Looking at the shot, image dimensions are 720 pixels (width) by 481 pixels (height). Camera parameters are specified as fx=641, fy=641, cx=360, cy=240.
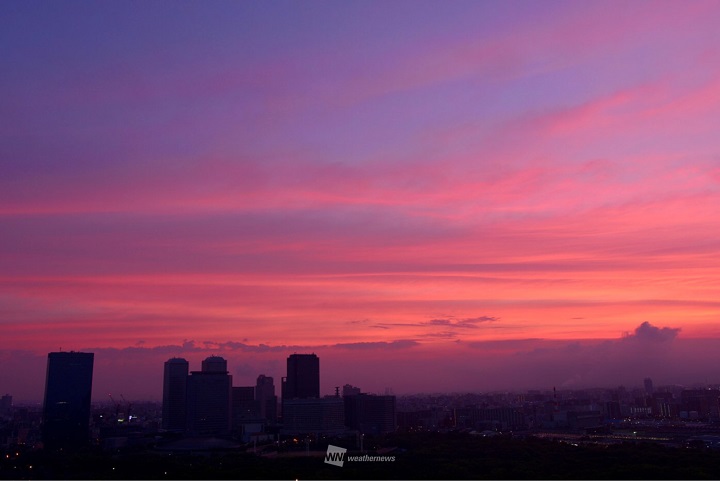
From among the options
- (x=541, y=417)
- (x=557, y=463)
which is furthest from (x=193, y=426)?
(x=557, y=463)

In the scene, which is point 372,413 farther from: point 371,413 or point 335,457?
point 335,457

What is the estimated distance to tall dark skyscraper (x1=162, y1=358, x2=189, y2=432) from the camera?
112 m

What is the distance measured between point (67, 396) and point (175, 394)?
76.1ft

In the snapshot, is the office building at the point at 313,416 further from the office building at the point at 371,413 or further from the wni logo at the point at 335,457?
the wni logo at the point at 335,457

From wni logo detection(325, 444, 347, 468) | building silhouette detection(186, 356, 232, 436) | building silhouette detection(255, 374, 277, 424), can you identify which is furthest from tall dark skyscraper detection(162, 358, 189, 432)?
wni logo detection(325, 444, 347, 468)

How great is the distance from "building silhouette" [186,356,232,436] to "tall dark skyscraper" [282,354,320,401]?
21181 mm

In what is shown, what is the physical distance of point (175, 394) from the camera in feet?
386

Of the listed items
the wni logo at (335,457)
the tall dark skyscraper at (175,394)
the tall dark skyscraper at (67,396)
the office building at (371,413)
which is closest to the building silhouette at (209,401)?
the tall dark skyscraper at (175,394)

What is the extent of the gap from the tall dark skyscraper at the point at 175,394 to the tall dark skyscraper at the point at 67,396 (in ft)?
54.5

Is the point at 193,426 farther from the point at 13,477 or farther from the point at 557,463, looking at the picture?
the point at 557,463

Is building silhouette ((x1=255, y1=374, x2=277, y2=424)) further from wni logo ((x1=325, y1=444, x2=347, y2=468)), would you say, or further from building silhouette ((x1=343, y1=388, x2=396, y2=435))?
wni logo ((x1=325, y1=444, x2=347, y2=468))

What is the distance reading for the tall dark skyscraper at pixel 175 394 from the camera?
112000mm

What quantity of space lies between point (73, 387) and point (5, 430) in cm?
1075

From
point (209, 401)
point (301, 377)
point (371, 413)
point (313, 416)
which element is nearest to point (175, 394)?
point (209, 401)
